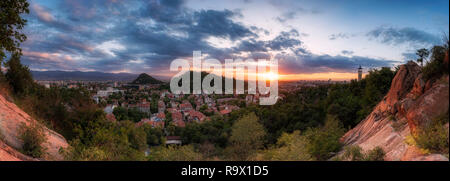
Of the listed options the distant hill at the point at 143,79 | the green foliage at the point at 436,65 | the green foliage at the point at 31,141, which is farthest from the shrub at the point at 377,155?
the distant hill at the point at 143,79

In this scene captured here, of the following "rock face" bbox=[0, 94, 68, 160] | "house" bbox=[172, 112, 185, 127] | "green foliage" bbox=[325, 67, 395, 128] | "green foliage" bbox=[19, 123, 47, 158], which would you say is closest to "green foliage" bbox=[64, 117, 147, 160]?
"rock face" bbox=[0, 94, 68, 160]

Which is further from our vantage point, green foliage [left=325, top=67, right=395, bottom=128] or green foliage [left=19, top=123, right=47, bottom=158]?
green foliage [left=325, top=67, right=395, bottom=128]

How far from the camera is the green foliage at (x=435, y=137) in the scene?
371 centimetres

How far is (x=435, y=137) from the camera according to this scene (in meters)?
3.79

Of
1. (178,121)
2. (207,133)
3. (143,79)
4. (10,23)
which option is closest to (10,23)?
(10,23)

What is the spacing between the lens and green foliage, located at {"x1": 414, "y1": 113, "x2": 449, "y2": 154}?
3.71 m

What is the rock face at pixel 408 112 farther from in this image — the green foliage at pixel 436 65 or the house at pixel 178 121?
the house at pixel 178 121

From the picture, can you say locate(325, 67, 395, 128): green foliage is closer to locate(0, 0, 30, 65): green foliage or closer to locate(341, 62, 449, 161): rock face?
locate(341, 62, 449, 161): rock face

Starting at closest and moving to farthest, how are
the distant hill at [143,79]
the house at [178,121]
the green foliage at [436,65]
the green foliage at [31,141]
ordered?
the green foliage at [436,65] → the green foliage at [31,141] → the house at [178,121] → the distant hill at [143,79]

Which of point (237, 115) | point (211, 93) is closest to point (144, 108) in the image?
point (237, 115)
